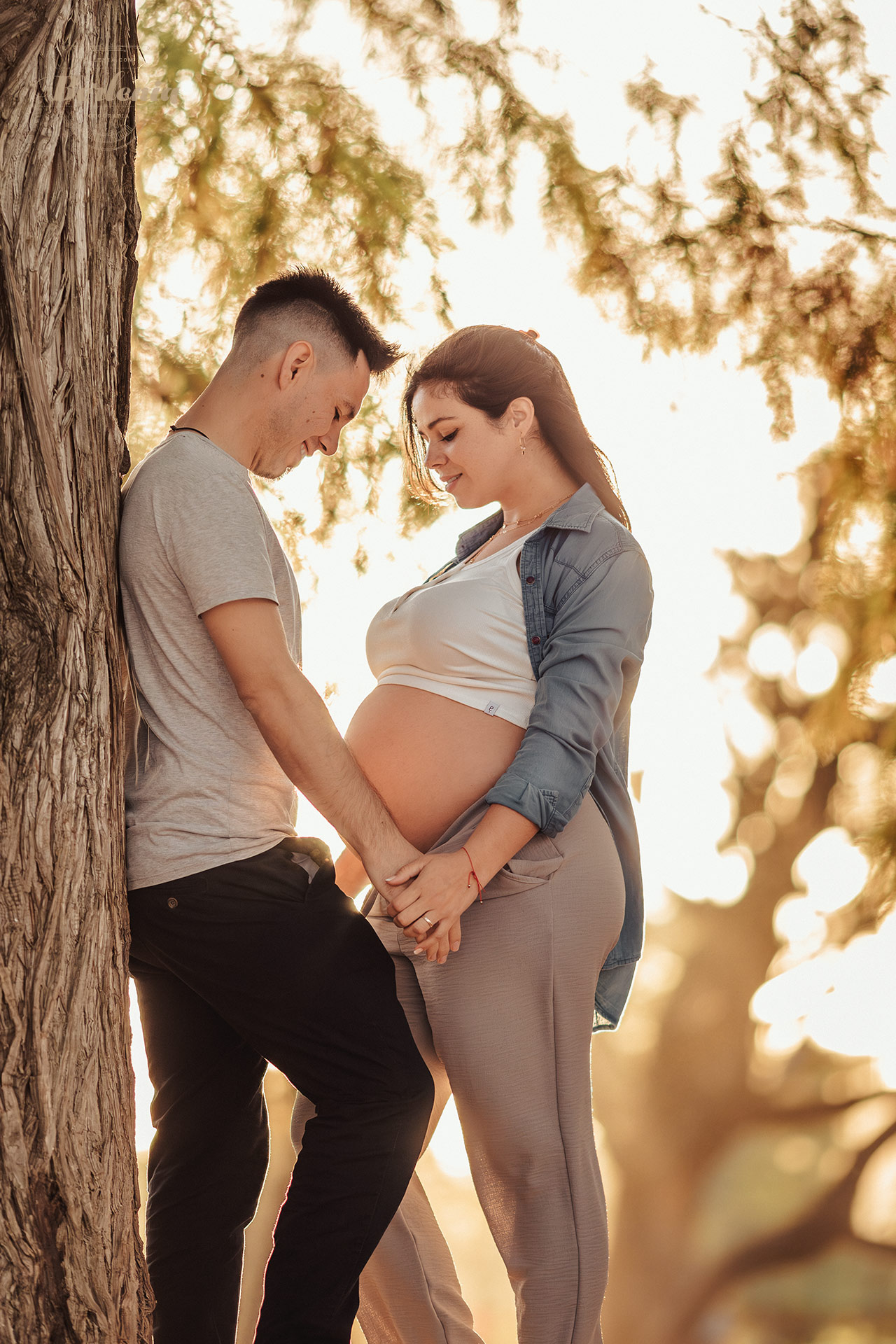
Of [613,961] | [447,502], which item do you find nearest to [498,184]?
[447,502]

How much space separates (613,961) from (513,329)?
117 centimetres

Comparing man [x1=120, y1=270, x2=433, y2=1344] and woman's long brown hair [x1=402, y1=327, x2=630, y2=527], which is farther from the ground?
woman's long brown hair [x1=402, y1=327, x2=630, y2=527]

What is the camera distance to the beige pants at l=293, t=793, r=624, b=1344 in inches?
53.1

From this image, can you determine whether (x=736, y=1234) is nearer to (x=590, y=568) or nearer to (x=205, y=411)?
(x=590, y=568)

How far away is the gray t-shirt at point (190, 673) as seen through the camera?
46.4 inches

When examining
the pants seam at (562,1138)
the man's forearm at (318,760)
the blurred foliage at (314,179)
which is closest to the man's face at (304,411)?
the man's forearm at (318,760)

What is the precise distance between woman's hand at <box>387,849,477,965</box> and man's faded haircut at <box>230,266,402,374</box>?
0.78m

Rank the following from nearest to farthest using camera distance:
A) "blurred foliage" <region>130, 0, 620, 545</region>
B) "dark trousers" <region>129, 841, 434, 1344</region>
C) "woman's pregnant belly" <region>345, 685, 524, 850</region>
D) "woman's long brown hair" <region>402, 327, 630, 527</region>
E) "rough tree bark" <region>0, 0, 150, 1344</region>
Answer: "rough tree bark" <region>0, 0, 150, 1344</region> < "dark trousers" <region>129, 841, 434, 1344</region> < "woman's pregnant belly" <region>345, 685, 524, 850</region> < "woman's long brown hair" <region>402, 327, 630, 527</region> < "blurred foliage" <region>130, 0, 620, 545</region>

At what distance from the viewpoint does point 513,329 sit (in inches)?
70.9

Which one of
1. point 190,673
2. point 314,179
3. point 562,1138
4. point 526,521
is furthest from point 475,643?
point 314,179

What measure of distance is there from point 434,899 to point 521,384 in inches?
37.5

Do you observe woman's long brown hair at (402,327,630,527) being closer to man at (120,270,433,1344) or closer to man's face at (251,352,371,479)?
man's face at (251,352,371,479)

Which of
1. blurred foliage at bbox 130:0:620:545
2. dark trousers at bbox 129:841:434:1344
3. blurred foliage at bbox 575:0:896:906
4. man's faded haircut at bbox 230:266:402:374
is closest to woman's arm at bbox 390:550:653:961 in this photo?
dark trousers at bbox 129:841:434:1344

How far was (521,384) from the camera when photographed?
1733mm
